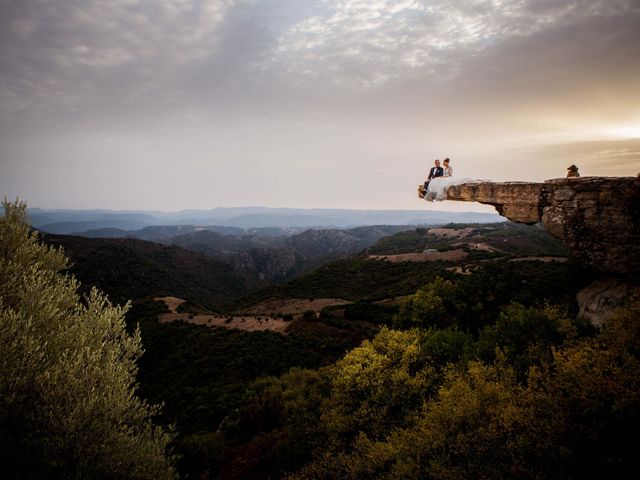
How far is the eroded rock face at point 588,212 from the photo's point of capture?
479 inches

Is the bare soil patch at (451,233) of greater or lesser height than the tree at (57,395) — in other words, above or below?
below

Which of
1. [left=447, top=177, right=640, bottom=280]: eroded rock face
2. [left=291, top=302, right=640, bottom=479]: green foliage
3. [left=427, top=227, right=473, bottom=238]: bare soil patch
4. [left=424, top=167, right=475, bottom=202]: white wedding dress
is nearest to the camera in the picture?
[left=291, top=302, right=640, bottom=479]: green foliage

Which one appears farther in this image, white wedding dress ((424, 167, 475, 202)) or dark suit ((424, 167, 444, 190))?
dark suit ((424, 167, 444, 190))

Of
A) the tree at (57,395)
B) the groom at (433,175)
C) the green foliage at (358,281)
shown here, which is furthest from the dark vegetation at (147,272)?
the groom at (433,175)

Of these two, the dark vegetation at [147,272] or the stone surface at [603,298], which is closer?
the stone surface at [603,298]

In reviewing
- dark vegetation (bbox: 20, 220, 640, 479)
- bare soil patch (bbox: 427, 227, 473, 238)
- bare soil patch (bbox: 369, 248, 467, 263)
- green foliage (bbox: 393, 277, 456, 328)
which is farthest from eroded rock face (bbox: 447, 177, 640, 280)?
bare soil patch (bbox: 427, 227, 473, 238)

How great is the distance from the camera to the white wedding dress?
1603 centimetres

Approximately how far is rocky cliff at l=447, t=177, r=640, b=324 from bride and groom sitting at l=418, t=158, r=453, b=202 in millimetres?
1479

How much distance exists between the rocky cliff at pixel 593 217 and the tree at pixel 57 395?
1753cm

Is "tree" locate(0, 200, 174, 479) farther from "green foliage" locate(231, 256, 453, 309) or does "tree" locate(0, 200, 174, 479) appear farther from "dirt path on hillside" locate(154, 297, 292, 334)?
"green foliage" locate(231, 256, 453, 309)

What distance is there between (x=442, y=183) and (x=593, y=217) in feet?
22.1

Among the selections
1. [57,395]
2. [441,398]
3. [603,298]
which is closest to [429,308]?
[603,298]

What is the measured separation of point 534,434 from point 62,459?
1238 centimetres

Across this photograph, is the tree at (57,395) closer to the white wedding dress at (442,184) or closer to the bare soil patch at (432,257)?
the white wedding dress at (442,184)
